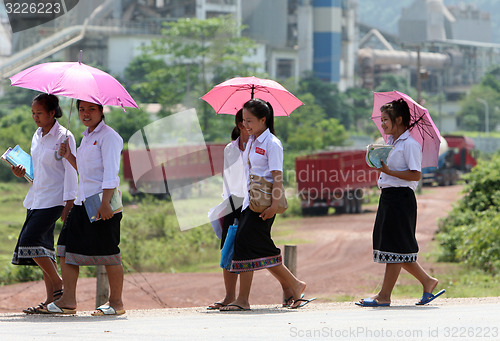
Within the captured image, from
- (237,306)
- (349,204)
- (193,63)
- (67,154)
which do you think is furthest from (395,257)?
(193,63)

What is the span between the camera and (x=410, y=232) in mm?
5727

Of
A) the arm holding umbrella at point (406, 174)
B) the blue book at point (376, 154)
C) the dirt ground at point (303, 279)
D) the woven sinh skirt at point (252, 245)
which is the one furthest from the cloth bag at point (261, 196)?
the dirt ground at point (303, 279)

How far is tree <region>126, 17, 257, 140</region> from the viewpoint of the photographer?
41.9 meters

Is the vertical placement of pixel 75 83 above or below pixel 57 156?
above

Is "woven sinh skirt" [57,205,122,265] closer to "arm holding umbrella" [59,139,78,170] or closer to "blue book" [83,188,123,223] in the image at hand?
"blue book" [83,188,123,223]

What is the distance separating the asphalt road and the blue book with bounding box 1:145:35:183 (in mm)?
1043

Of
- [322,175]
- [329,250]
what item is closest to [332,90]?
[322,175]

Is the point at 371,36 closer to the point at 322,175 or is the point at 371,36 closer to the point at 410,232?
the point at 322,175

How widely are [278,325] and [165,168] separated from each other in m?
26.3

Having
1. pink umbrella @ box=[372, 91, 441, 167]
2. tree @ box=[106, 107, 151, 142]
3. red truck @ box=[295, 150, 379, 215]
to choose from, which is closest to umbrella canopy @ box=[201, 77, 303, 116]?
pink umbrella @ box=[372, 91, 441, 167]

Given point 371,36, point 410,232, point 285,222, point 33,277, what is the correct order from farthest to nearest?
point 371,36
point 285,222
point 33,277
point 410,232

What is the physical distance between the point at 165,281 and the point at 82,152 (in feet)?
31.6

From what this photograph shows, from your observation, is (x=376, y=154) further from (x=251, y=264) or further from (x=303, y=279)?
(x=303, y=279)

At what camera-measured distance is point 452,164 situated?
3722cm
